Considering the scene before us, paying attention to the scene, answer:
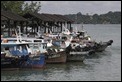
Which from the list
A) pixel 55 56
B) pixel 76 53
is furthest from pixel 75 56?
pixel 55 56

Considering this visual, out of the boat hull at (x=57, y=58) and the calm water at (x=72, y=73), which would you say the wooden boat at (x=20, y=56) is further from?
the boat hull at (x=57, y=58)

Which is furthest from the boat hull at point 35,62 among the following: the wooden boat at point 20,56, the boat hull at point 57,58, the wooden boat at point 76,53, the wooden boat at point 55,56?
the wooden boat at point 76,53

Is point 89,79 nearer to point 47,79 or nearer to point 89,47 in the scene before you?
point 47,79

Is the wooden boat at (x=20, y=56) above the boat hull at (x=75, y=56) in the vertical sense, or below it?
above

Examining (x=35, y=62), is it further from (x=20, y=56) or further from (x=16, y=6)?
(x=16, y=6)

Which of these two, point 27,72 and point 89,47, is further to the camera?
point 89,47

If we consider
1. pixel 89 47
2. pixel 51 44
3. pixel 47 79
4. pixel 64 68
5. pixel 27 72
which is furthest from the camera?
pixel 89 47

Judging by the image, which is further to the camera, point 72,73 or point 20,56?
point 72,73

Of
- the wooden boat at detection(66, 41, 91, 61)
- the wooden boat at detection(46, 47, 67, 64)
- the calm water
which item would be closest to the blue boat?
the calm water

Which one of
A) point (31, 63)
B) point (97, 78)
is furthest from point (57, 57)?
point (97, 78)

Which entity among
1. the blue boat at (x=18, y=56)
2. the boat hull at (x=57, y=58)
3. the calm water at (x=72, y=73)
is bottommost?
the calm water at (x=72, y=73)

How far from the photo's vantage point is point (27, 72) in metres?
35.8

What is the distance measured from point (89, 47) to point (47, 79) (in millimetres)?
19186

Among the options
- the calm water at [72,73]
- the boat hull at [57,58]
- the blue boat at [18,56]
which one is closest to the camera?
the calm water at [72,73]
